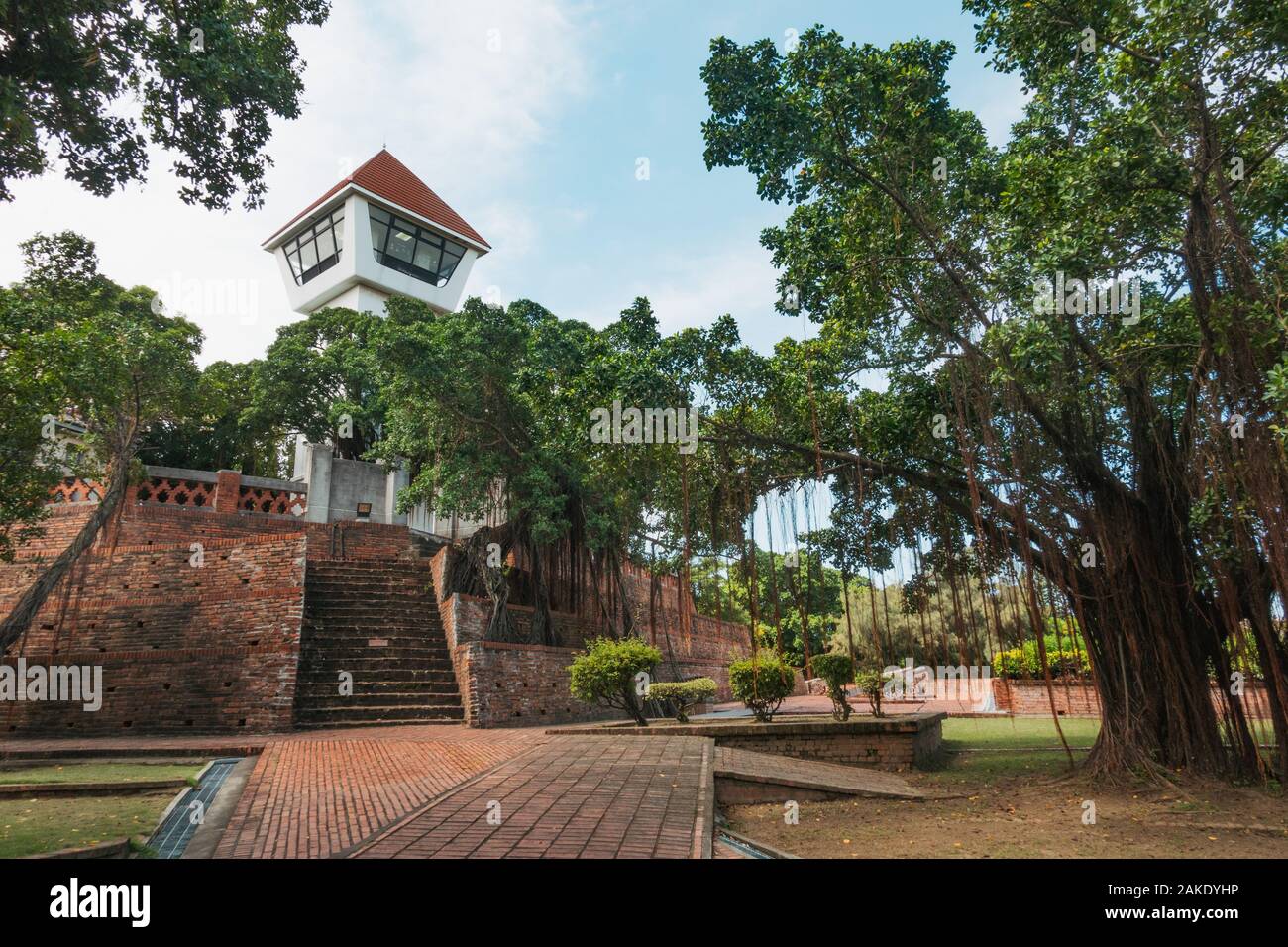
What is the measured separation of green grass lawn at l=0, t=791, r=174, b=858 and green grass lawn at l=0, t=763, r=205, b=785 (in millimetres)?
648

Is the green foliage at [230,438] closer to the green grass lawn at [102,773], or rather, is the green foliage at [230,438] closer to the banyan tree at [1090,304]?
the green grass lawn at [102,773]

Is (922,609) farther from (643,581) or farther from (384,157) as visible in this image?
(384,157)

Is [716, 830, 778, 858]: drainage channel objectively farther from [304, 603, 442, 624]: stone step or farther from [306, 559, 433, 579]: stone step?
[306, 559, 433, 579]: stone step

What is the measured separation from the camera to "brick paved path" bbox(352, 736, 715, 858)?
3893mm

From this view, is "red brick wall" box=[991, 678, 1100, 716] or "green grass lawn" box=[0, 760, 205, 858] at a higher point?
"green grass lawn" box=[0, 760, 205, 858]

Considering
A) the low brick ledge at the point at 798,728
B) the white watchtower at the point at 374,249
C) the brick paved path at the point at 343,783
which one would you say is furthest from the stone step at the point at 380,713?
the white watchtower at the point at 374,249

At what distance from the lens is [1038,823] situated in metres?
5.89

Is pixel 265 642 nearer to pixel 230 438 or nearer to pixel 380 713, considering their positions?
pixel 380 713

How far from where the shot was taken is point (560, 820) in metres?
4.59

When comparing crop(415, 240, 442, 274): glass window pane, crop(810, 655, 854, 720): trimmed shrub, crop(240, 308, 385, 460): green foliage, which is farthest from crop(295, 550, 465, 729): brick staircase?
crop(415, 240, 442, 274): glass window pane

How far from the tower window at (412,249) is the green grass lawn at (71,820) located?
23427 mm

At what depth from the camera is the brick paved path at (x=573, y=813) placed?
389 centimetres

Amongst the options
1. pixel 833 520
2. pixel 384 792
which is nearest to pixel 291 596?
pixel 384 792
